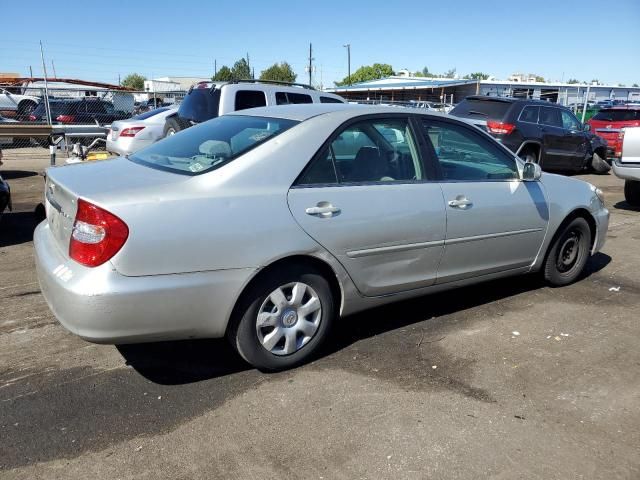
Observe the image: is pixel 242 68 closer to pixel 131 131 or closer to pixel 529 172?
pixel 131 131

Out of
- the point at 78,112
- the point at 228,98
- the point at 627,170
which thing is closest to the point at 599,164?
the point at 627,170

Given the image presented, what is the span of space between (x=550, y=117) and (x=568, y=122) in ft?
2.50

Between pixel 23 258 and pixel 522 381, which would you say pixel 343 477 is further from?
pixel 23 258

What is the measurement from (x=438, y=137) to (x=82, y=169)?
2472 millimetres

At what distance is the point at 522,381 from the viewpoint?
11.2ft

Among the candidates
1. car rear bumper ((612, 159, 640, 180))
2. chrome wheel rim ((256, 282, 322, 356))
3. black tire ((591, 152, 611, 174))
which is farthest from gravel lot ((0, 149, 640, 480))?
black tire ((591, 152, 611, 174))

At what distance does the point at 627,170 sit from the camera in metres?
8.59

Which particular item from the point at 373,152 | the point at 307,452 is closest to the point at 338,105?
the point at 373,152

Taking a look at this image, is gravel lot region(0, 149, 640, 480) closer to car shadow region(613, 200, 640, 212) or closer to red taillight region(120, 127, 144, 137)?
car shadow region(613, 200, 640, 212)

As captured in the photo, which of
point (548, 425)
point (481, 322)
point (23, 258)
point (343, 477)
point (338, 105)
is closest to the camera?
point (343, 477)

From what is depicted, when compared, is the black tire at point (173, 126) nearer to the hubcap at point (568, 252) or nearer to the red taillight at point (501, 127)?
the red taillight at point (501, 127)

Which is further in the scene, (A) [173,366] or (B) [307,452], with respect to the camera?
(A) [173,366]

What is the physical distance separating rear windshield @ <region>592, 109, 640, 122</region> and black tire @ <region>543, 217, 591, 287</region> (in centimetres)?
1356

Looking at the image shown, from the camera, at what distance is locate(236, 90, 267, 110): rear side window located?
30.7ft
